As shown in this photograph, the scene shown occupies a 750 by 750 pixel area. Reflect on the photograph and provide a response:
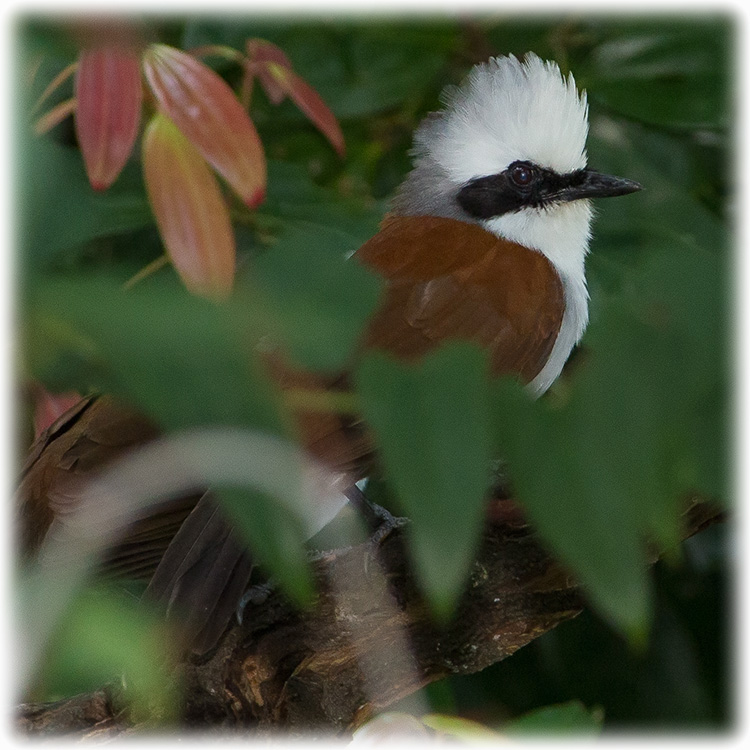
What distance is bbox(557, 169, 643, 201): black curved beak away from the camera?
6.36ft

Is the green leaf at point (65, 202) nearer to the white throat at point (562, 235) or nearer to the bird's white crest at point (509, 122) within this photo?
the bird's white crest at point (509, 122)

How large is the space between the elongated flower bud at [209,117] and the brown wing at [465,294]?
11.2 inches

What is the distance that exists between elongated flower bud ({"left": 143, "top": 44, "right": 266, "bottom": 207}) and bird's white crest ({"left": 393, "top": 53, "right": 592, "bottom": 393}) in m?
0.77

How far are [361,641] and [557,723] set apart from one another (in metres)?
0.64

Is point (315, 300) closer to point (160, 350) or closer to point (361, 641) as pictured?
point (160, 350)

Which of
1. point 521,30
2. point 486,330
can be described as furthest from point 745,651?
point 521,30

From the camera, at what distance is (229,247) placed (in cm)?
113

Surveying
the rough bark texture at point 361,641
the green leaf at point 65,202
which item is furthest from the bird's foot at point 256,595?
the green leaf at point 65,202

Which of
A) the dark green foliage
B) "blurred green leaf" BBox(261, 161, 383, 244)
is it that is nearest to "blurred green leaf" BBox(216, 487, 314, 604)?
the dark green foliage

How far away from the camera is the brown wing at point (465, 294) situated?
140 centimetres

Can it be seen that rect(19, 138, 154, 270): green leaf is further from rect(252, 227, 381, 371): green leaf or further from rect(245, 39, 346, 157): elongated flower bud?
rect(252, 227, 381, 371): green leaf

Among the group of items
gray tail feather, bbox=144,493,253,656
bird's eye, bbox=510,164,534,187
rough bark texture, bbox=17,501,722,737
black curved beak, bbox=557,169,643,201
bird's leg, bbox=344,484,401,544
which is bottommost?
rough bark texture, bbox=17,501,722,737

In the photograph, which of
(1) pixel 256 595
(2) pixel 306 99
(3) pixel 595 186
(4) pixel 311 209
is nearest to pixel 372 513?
(1) pixel 256 595

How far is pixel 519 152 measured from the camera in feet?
6.57
